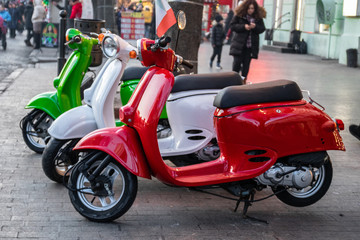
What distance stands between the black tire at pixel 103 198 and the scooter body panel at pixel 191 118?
89 centimetres

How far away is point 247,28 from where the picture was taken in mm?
10336

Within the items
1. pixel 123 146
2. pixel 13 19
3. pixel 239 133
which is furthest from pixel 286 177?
pixel 13 19

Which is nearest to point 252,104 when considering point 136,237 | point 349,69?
point 136,237

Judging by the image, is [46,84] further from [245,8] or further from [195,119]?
[195,119]

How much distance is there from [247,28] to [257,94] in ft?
19.6

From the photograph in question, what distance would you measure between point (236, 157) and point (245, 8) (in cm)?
632

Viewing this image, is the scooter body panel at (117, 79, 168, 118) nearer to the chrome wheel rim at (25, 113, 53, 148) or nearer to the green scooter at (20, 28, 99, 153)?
the green scooter at (20, 28, 99, 153)

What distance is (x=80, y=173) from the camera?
4469 mm

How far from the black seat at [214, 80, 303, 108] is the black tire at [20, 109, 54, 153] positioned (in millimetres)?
2417

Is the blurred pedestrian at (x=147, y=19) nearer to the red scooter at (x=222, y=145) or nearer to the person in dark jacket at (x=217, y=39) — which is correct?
the person in dark jacket at (x=217, y=39)

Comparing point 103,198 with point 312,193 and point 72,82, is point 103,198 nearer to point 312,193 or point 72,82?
point 312,193

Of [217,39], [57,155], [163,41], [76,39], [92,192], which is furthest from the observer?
[217,39]

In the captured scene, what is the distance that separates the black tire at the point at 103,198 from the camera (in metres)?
4.41

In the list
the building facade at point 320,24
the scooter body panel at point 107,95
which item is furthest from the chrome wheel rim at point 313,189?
the building facade at point 320,24
